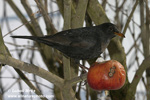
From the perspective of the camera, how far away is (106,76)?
4.26 ft

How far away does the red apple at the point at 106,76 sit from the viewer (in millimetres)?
1300

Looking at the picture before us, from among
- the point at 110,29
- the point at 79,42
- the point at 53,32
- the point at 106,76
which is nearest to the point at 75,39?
the point at 79,42

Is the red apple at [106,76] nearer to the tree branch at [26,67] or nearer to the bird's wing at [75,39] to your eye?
the tree branch at [26,67]

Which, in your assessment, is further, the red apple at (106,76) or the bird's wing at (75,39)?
the bird's wing at (75,39)

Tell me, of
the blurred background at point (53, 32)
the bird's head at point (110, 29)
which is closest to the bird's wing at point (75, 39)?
the bird's head at point (110, 29)

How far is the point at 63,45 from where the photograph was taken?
1.68 metres

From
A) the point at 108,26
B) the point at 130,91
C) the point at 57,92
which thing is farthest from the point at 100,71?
the point at 57,92

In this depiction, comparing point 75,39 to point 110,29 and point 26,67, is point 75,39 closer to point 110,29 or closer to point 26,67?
point 110,29

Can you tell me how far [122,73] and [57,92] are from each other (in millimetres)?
1217

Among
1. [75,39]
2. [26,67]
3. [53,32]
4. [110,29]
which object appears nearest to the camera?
[26,67]

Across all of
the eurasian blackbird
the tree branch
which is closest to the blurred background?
the eurasian blackbird

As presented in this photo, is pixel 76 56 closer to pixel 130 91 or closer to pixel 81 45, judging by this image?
pixel 81 45

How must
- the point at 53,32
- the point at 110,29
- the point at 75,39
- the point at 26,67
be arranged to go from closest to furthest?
the point at 26,67 → the point at 75,39 → the point at 110,29 → the point at 53,32

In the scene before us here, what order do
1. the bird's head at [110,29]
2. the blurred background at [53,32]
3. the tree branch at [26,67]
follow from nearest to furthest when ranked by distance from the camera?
1. the tree branch at [26,67]
2. the bird's head at [110,29]
3. the blurred background at [53,32]
